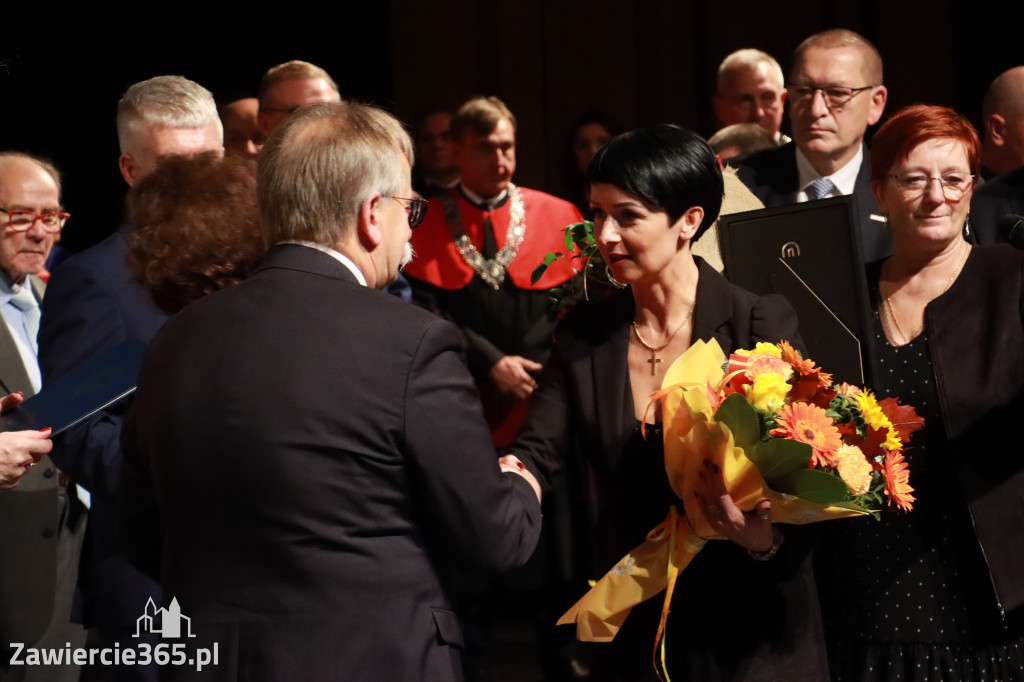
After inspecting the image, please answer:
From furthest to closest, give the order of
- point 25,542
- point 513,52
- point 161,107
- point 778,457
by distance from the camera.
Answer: point 513,52, point 161,107, point 25,542, point 778,457

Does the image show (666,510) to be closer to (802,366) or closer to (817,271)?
(802,366)

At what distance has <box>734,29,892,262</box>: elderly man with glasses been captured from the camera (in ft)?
11.9

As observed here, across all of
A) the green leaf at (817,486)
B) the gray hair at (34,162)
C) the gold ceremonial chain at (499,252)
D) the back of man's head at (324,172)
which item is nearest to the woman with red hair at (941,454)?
the green leaf at (817,486)

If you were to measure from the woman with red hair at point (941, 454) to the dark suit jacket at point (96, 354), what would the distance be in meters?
1.55

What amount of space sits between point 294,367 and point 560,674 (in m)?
2.78

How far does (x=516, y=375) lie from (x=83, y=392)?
6.60 feet

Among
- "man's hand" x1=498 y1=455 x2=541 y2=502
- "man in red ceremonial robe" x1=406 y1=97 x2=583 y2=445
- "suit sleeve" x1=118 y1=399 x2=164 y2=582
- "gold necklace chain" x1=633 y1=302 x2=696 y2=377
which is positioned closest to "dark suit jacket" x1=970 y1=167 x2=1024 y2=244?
"man in red ceremonial robe" x1=406 y1=97 x2=583 y2=445

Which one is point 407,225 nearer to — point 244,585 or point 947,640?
point 244,585

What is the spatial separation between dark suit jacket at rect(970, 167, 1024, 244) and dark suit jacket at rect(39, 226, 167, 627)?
8.18 feet

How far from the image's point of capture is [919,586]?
257cm

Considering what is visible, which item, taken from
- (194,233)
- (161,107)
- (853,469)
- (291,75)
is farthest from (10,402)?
(291,75)

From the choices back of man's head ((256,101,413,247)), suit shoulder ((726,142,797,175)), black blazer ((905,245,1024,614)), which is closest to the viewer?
back of man's head ((256,101,413,247))

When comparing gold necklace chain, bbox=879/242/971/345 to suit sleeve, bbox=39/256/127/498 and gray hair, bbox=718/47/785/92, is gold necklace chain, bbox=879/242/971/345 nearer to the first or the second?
suit sleeve, bbox=39/256/127/498

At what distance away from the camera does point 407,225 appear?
2.02 meters
